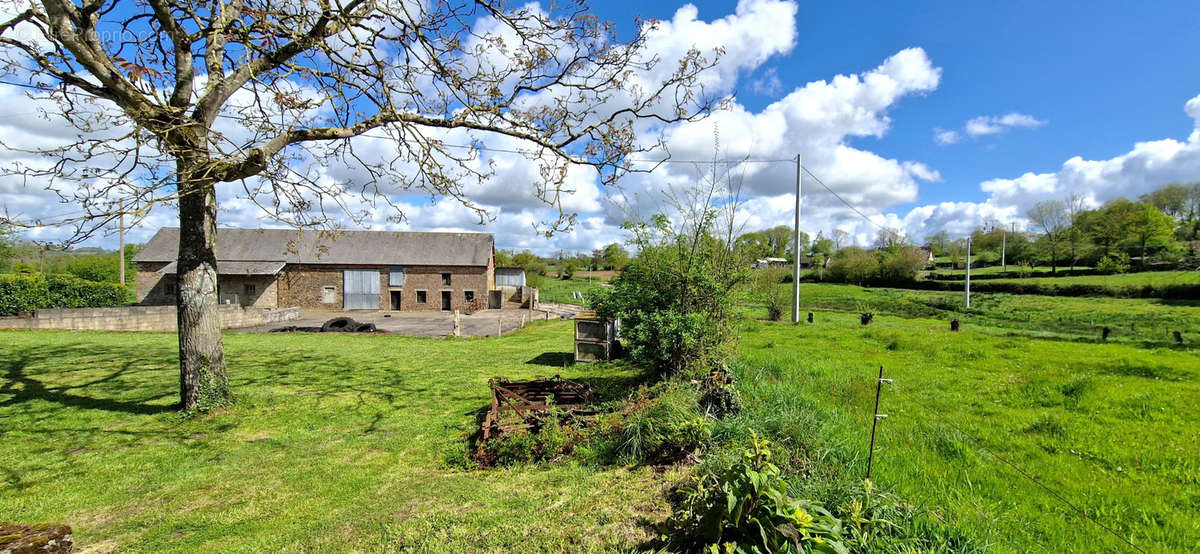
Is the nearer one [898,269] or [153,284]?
[153,284]

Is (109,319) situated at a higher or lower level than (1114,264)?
lower

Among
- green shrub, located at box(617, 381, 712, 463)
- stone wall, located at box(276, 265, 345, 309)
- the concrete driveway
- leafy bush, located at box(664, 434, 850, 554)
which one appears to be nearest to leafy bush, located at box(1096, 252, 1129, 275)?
the concrete driveway

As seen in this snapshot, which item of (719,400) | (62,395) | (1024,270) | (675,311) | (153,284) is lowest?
(62,395)

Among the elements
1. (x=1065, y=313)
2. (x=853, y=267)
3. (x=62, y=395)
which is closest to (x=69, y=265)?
(x=62, y=395)

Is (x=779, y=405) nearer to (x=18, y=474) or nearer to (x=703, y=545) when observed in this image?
(x=703, y=545)

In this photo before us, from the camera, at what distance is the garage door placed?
35469 millimetres

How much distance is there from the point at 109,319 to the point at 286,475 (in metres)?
21.5

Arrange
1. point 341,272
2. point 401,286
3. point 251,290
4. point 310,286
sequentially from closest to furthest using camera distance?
point 251,290, point 310,286, point 341,272, point 401,286

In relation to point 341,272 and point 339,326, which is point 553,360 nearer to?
point 339,326

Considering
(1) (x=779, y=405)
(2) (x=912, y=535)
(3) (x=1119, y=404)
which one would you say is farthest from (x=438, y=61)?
(3) (x=1119, y=404)

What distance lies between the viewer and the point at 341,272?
3547 centimetres

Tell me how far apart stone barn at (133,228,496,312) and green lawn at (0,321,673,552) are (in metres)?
27.2

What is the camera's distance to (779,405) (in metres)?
5.13

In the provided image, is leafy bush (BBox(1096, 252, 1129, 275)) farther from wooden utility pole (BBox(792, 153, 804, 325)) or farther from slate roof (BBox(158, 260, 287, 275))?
slate roof (BBox(158, 260, 287, 275))
